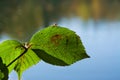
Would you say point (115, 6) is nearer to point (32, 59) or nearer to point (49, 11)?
point (49, 11)

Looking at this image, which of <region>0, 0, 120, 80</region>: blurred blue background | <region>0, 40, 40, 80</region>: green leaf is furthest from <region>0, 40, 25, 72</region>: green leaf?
<region>0, 0, 120, 80</region>: blurred blue background

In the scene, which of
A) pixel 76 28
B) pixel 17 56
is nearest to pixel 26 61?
pixel 17 56

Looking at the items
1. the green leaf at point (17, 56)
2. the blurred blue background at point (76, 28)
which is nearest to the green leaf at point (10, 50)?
the green leaf at point (17, 56)

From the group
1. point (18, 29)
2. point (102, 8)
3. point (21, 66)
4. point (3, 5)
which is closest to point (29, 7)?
point (3, 5)

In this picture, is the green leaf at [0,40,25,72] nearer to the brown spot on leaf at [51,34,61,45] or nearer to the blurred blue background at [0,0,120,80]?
the brown spot on leaf at [51,34,61,45]

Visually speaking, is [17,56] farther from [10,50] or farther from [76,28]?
[76,28]

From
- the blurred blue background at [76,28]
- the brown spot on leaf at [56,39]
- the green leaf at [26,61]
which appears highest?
the blurred blue background at [76,28]

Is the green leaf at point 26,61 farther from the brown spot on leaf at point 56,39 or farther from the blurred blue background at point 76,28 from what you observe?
the blurred blue background at point 76,28
